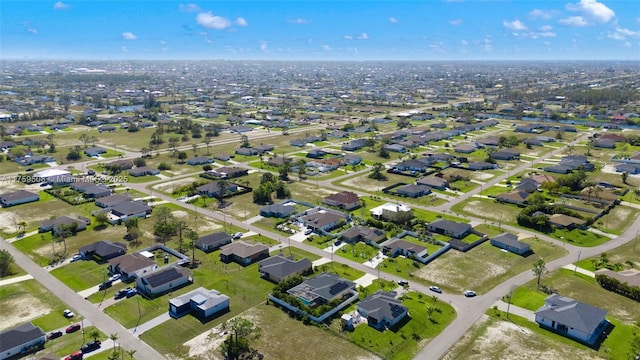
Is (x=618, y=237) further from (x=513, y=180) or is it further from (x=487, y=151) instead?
(x=487, y=151)

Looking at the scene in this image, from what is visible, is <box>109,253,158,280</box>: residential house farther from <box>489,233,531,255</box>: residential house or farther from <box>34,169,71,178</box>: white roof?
<box>34,169,71,178</box>: white roof

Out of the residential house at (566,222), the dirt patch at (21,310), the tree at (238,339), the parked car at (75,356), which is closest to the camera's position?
the parked car at (75,356)

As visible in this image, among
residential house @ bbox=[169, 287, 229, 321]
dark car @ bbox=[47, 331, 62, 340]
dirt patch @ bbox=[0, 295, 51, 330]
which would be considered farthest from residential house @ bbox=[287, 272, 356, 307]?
dirt patch @ bbox=[0, 295, 51, 330]

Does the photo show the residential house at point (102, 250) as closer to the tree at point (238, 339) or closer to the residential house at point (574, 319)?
the tree at point (238, 339)

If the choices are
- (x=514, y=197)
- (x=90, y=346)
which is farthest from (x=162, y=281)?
(x=514, y=197)

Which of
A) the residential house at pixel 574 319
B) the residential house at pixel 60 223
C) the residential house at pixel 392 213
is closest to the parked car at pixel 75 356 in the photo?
the residential house at pixel 60 223

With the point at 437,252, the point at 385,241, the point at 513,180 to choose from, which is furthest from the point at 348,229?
the point at 513,180
